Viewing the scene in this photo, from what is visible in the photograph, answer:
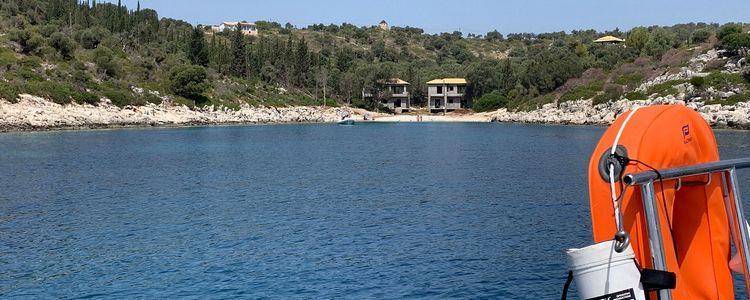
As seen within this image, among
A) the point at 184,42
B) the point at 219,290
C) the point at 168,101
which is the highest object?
the point at 184,42

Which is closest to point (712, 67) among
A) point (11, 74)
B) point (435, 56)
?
point (11, 74)

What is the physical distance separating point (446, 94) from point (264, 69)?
32.8m

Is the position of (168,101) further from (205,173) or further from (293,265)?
(293,265)

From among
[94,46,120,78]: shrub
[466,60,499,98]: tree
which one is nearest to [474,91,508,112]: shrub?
[466,60,499,98]: tree

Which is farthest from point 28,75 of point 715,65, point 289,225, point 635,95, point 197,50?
point 715,65

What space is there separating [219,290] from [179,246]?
17.4ft

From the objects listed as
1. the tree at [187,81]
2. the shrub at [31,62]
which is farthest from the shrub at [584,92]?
the shrub at [31,62]

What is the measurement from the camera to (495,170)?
4378 centimetres

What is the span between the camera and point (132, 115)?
93.6 metres

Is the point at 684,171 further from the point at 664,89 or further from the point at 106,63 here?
the point at 106,63

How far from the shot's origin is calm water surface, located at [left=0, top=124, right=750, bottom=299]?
1777 cm

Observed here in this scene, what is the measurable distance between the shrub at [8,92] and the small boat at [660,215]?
8265cm

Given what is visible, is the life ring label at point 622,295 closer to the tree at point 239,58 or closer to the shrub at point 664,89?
the shrub at point 664,89

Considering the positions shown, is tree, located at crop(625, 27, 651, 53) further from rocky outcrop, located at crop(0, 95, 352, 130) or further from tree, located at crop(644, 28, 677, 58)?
rocky outcrop, located at crop(0, 95, 352, 130)
